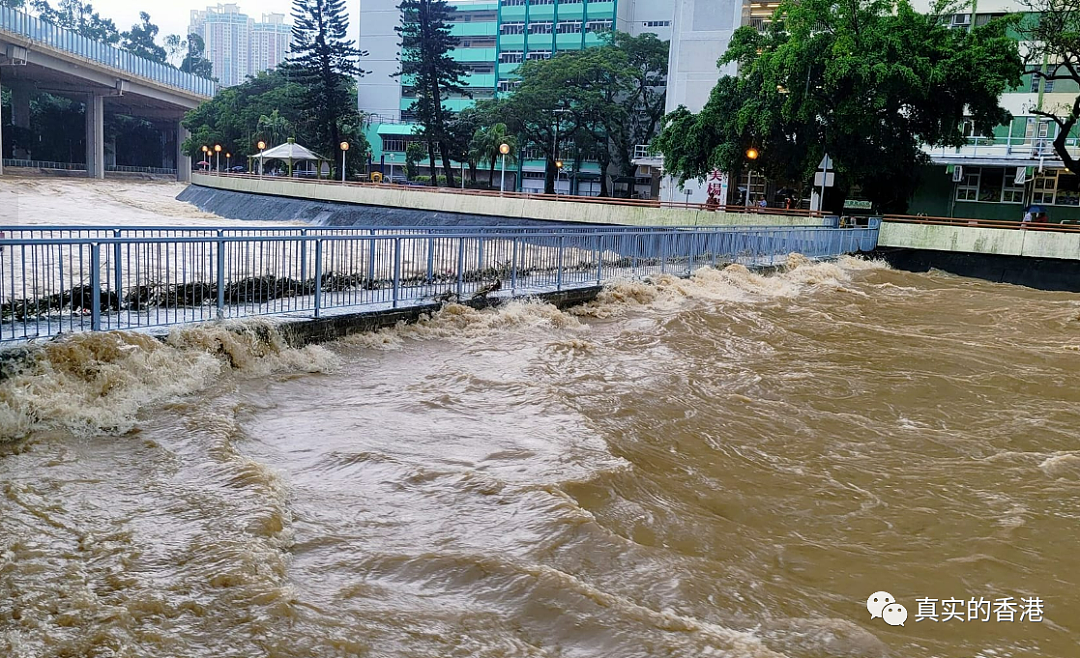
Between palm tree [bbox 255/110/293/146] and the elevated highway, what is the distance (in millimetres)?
11190

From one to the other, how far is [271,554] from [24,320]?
470 centimetres

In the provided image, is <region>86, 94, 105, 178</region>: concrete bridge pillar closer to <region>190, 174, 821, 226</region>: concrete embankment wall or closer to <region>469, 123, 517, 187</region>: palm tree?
<region>190, 174, 821, 226</region>: concrete embankment wall

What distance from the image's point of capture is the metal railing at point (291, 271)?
865cm

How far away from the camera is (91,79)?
64.3 meters

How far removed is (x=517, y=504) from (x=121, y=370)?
4.11 m

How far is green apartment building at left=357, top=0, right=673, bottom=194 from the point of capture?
7525 centimetres

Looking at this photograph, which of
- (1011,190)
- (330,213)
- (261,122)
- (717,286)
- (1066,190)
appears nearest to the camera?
(717,286)

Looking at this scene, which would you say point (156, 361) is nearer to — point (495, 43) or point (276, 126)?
point (276, 126)

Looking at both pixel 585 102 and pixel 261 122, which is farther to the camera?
pixel 261 122

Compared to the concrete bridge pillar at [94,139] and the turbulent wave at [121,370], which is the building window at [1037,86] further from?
the concrete bridge pillar at [94,139]

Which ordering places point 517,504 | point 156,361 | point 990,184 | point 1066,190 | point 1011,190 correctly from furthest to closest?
point 990,184 < point 1011,190 < point 1066,190 < point 156,361 < point 517,504


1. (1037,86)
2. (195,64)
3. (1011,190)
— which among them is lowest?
(1011,190)

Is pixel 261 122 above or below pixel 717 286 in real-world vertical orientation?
above

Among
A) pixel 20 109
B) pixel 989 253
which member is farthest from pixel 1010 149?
pixel 20 109
